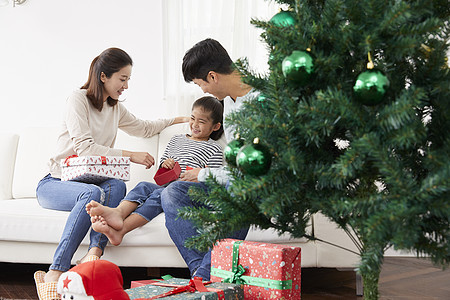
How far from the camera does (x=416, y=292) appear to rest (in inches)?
82.0

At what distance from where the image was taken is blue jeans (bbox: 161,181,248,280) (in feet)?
5.60

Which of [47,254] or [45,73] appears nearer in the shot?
[47,254]

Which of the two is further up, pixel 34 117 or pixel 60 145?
pixel 34 117

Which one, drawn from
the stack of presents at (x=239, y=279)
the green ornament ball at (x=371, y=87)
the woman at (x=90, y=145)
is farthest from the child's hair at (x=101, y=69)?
the green ornament ball at (x=371, y=87)

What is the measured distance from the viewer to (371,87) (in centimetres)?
79

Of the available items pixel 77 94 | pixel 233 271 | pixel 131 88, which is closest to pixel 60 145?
pixel 77 94

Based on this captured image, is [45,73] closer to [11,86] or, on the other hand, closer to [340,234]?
[11,86]

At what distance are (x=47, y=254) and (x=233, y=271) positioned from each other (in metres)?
1.00

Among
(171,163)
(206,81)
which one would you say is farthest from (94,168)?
(206,81)

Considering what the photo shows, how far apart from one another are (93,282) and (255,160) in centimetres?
60

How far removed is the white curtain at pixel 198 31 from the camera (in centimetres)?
311

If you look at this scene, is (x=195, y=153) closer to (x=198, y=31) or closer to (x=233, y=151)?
(x=198, y=31)

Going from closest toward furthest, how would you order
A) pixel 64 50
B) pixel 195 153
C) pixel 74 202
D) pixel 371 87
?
pixel 371 87 < pixel 74 202 < pixel 195 153 < pixel 64 50

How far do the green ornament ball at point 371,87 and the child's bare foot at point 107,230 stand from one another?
1.37 m
